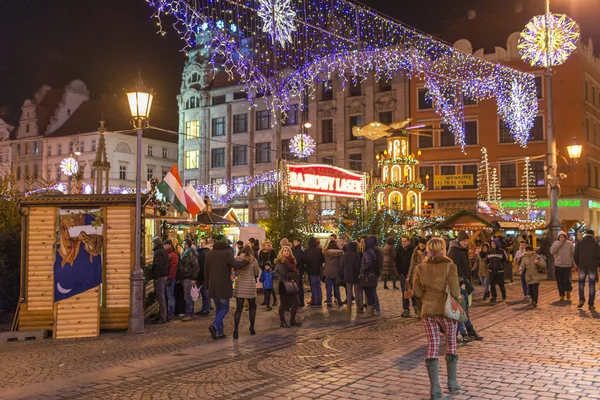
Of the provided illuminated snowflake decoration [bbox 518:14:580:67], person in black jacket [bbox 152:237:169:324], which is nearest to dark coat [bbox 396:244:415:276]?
person in black jacket [bbox 152:237:169:324]

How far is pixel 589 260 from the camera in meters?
12.9

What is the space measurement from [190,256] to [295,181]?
22.8 feet

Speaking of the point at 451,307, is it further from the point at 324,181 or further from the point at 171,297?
the point at 324,181

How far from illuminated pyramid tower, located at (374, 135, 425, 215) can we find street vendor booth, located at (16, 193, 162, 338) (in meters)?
19.0

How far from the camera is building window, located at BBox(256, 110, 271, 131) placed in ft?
162

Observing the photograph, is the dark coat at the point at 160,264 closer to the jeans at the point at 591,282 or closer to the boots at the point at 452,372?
the boots at the point at 452,372

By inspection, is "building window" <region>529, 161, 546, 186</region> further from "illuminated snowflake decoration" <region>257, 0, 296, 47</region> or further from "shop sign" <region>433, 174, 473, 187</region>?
"illuminated snowflake decoration" <region>257, 0, 296, 47</region>

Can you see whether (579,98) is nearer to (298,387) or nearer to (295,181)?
(295,181)

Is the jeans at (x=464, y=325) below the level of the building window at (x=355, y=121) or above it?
below

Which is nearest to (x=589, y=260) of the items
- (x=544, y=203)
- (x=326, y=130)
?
(x=544, y=203)

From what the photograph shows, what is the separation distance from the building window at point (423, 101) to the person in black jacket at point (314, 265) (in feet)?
98.2

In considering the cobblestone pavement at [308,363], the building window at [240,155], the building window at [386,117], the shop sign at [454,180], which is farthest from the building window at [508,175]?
the cobblestone pavement at [308,363]

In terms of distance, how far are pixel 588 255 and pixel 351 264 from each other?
5.36 metres

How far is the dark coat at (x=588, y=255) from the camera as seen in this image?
42.1 ft
